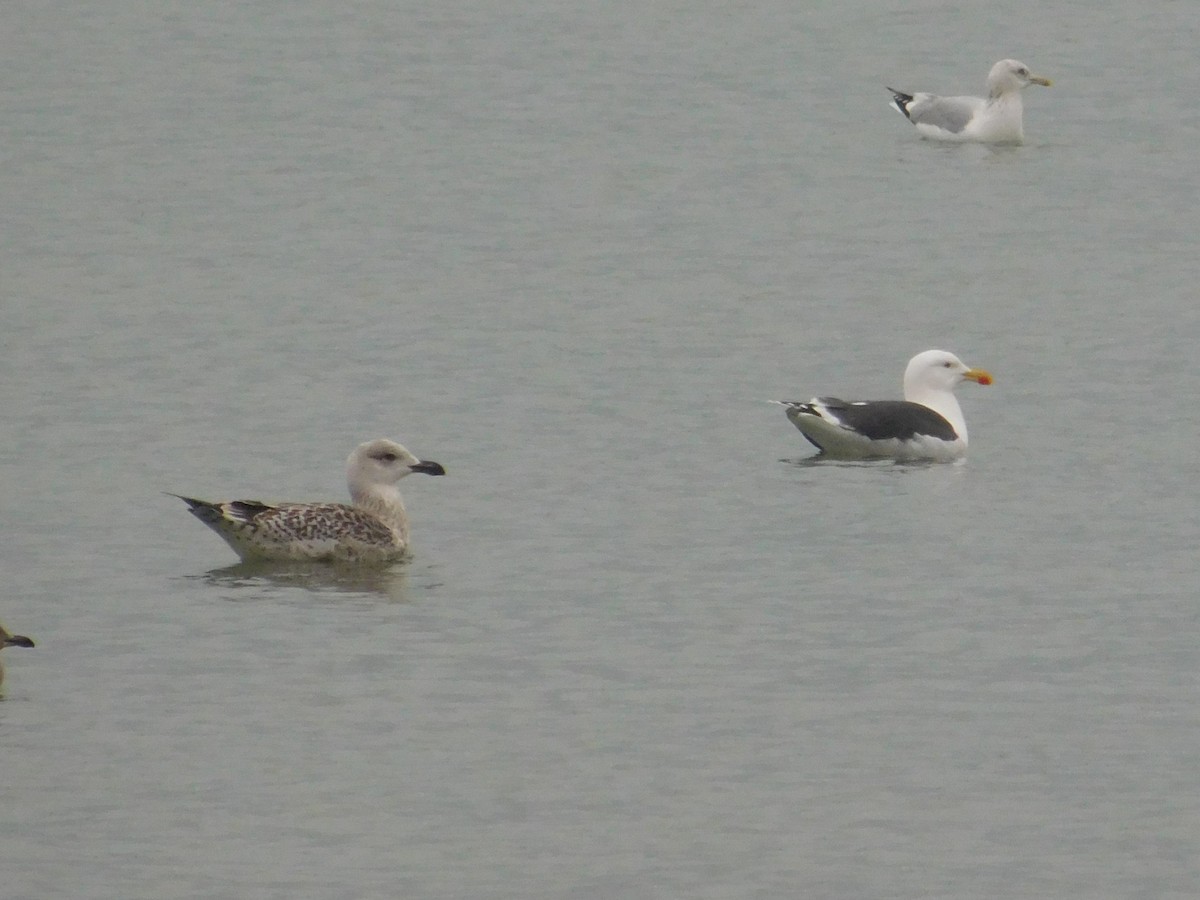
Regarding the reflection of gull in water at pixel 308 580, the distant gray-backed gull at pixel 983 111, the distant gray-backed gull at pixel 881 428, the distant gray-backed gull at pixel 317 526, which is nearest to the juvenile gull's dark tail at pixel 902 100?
the distant gray-backed gull at pixel 983 111

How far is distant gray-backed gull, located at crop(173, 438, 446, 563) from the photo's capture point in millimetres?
15312

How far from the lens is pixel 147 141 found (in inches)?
1297

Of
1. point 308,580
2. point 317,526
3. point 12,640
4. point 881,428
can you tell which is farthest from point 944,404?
point 12,640

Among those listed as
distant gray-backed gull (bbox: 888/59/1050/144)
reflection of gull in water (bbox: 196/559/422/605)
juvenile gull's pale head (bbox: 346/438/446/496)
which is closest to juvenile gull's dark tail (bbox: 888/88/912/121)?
distant gray-backed gull (bbox: 888/59/1050/144)

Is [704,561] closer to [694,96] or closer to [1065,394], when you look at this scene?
[1065,394]

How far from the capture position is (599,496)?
16.7 meters

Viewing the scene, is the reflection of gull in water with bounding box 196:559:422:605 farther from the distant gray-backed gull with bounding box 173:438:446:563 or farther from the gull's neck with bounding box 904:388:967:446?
the gull's neck with bounding box 904:388:967:446

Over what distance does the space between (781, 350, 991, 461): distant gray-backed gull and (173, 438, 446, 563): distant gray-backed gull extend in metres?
3.52

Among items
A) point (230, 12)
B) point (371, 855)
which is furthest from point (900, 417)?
point (230, 12)

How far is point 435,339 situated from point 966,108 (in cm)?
1338

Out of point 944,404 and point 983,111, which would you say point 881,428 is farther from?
point 983,111

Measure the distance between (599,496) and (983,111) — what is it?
17838 mm

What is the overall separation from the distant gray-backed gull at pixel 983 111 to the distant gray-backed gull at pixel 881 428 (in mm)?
14608

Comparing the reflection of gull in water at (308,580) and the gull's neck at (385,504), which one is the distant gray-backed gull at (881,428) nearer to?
the gull's neck at (385,504)
